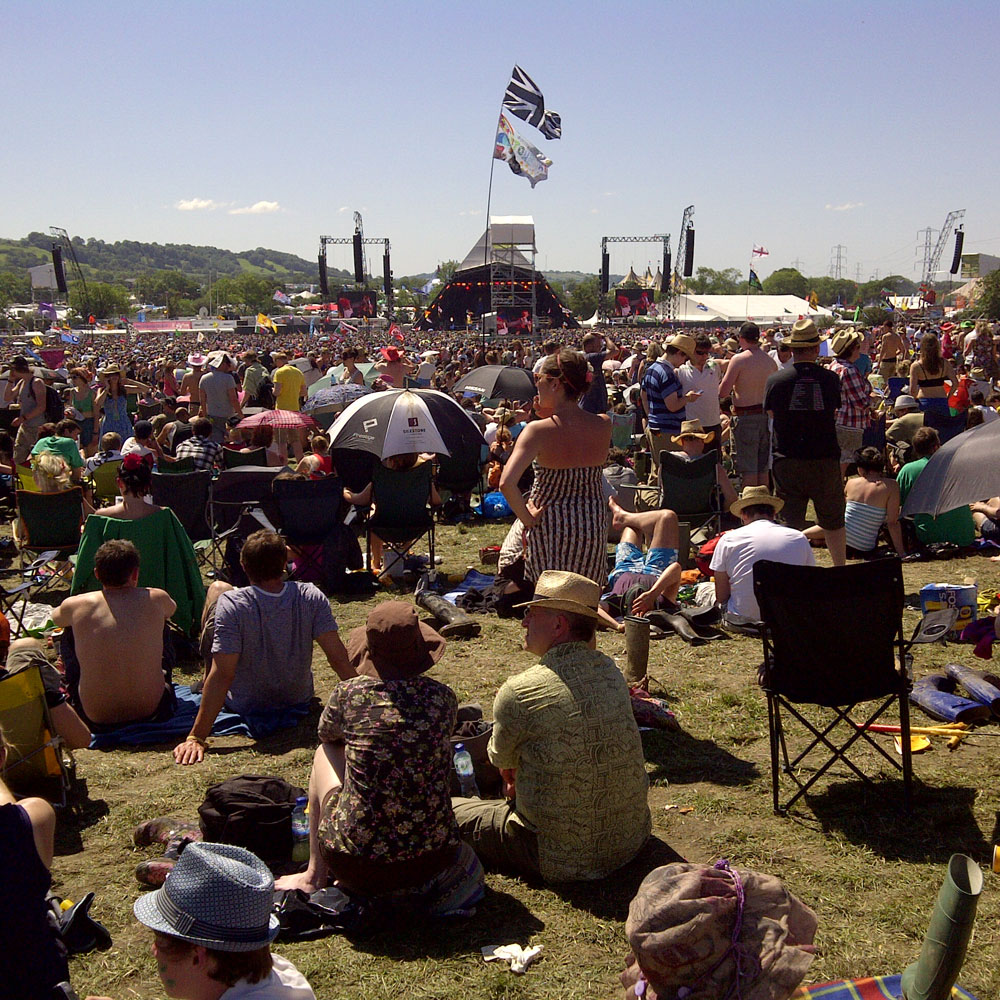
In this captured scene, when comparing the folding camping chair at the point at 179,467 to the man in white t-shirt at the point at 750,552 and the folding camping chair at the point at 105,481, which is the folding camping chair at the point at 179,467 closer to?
the folding camping chair at the point at 105,481

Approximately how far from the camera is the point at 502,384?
1275 centimetres

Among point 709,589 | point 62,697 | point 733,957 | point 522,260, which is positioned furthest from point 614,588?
point 522,260

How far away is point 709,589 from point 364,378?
760 centimetres

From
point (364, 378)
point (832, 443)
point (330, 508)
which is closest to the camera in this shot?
point (832, 443)

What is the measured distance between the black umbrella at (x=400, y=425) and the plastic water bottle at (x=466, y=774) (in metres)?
3.97

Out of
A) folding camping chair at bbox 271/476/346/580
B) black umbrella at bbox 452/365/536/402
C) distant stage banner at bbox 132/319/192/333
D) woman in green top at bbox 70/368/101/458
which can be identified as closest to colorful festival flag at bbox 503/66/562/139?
black umbrella at bbox 452/365/536/402

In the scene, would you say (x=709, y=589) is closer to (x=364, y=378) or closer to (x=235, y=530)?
(x=235, y=530)

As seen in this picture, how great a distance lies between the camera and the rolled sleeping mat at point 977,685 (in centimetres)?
464

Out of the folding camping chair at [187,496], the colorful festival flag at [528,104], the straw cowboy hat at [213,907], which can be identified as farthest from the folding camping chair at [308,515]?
the colorful festival flag at [528,104]

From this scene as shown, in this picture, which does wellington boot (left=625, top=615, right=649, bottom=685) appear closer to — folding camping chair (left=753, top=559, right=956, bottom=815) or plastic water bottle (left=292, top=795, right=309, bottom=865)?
folding camping chair (left=753, top=559, right=956, bottom=815)

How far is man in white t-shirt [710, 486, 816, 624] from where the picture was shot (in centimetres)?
507

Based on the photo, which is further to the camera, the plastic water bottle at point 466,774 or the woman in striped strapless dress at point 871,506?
the woman in striped strapless dress at point 871,506

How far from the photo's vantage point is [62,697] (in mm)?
4027

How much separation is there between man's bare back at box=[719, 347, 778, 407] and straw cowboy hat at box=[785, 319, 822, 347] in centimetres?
213
